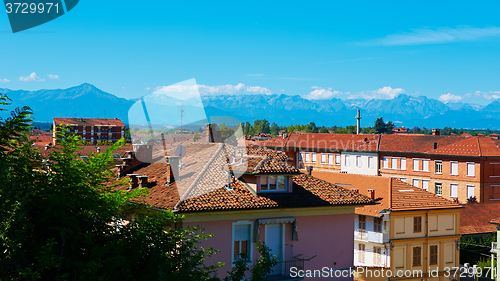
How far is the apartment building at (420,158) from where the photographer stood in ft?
202

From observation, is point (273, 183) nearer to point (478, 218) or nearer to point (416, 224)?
point (416, 224)

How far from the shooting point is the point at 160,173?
834 inches

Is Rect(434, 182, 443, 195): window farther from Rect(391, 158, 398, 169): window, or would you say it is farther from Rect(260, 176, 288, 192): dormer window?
Rect(260, 176, 288, 192): dormer window

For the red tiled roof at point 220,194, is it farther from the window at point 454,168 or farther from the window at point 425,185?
the window at point 425,185

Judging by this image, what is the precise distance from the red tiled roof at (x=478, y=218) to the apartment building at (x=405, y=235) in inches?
207

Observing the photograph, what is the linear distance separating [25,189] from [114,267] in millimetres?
2266

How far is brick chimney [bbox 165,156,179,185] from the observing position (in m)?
19.5

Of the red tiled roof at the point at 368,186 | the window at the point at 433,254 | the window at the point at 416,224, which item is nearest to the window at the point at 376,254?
the red tiled roof at the point at 368,186

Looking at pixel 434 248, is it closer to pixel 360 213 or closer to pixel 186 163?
pixel 360 213

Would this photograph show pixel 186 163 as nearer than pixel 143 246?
No

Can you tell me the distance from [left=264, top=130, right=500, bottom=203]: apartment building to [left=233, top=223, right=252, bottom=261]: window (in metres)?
48.4

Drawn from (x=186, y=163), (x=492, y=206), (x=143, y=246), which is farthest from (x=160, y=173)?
(x=492, y=206)

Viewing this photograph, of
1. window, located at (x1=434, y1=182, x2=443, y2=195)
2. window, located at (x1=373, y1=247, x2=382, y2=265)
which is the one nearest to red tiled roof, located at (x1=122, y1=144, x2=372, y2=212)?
window, located at (x1=373, y1=247, x2=382, y2=265)

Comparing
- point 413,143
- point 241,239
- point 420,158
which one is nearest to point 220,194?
point 241,239
